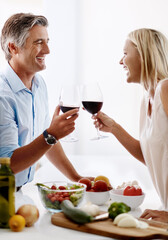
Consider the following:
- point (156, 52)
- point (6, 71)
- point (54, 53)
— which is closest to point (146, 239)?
point (156, 52)

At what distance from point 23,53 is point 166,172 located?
1073mm

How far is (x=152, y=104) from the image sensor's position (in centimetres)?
212

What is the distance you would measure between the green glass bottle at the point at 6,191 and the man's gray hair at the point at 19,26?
110cm

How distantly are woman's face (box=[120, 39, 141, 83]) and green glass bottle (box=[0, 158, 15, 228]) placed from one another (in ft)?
3.60

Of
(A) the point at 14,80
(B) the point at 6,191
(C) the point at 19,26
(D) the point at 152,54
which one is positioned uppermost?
(C) the point at 19,26

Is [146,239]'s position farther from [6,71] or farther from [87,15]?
[87,15]

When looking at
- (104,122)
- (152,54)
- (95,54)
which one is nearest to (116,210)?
(104,122)

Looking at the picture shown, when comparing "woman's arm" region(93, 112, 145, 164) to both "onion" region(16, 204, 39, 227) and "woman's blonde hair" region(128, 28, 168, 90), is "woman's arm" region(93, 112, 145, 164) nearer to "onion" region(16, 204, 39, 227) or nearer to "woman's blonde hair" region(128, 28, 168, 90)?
"woman's blonde hair" region(128, 28, 168, 90)

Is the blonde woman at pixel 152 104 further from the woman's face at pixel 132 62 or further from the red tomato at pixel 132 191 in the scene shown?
the red tomato at pixel 132 191

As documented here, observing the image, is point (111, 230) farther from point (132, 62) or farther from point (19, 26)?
point (19, 26)

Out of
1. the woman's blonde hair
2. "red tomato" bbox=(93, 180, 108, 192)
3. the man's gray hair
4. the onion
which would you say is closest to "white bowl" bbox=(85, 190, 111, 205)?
"red tomato" bbox=(93, 180, 108, 192)

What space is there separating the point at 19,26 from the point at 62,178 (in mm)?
1059

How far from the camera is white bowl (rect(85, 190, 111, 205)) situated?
5.59ft

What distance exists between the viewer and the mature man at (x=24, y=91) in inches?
78.8
